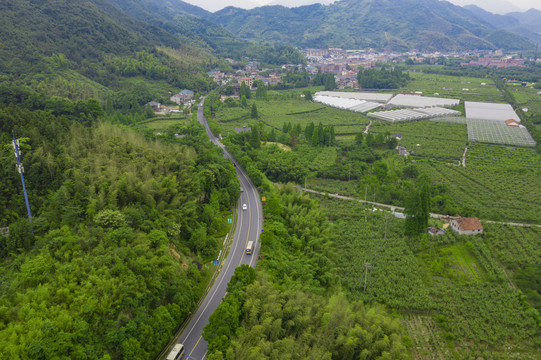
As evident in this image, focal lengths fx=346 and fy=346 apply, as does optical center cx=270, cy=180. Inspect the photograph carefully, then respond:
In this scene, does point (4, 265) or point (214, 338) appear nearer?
point (214, 338)

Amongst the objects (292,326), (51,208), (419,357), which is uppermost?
(51,208)

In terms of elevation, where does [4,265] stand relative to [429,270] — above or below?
above

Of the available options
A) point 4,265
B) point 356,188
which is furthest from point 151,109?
point 4,265

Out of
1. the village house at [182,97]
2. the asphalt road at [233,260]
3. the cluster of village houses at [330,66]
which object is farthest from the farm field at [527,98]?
the village house at [182,97]

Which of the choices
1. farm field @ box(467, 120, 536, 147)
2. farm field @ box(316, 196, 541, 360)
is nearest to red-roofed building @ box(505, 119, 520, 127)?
farm field @ box(467, 120, 536, 147)

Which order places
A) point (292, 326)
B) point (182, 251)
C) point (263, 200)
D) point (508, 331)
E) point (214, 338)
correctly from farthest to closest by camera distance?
point (263, 200), point (182, 251), point (508, 331), point (292, 326), point (214, 338)

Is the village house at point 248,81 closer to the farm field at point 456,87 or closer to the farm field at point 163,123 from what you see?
the farm field at point 163,123

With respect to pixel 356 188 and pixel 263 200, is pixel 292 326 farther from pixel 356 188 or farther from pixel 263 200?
pixel 356 188
